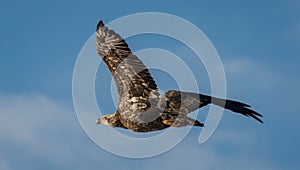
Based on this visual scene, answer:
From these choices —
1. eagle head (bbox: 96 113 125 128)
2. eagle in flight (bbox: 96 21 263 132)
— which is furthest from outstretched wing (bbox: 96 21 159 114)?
eagle head (bbox: 96 113 125 128)

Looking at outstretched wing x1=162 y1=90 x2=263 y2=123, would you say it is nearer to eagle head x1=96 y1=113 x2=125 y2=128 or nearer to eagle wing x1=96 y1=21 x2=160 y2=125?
eagle wing x1=96 y1=21 x2=160 y2=125

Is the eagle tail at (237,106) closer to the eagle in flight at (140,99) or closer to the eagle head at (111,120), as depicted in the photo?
the eagle in flight at (140,99)

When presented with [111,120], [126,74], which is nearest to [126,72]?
[126,74]

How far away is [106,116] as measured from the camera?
98.3ft

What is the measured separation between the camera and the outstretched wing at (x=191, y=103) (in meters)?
26.1

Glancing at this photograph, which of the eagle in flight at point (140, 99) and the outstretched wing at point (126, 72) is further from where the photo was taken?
the outstretched wing at point (126, 72)

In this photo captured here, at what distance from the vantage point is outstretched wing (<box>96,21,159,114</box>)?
28.1m

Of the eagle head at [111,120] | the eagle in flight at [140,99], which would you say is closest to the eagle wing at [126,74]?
the eagle in flight at [140,99]

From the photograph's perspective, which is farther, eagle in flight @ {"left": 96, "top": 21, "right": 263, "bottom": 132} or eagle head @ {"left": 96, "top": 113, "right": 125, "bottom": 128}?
eagle head @ {"left": 96, "top": 113, "right": 125, "bottom": 128}

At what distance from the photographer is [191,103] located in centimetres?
2712

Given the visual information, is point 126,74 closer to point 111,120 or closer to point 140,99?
point 140,99

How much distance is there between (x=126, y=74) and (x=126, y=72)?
0.22ft

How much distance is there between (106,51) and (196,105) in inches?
165

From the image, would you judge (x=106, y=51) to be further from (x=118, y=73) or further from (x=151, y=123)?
(x=151, y=123)
